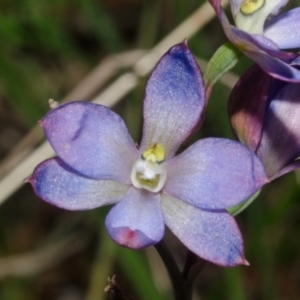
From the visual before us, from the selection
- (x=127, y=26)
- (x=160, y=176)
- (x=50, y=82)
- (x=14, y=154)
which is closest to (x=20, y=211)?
(x=50, y=82)

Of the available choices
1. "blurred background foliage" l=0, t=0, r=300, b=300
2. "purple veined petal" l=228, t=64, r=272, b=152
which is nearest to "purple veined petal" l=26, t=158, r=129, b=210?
"purple veined petal" l=228, t=64, r=272, b=152

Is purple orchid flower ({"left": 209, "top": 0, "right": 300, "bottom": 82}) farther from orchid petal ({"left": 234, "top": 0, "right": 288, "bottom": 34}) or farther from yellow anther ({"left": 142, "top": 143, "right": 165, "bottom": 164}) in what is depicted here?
yellow anther ({"left": 142, "top": 143, "right": 165, "bottom": 164})

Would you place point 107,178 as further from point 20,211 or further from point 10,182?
point 20,211

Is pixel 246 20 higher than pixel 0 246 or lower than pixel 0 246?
higher

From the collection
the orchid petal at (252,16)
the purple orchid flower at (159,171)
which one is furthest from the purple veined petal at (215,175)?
the orchid petal at (252,16)

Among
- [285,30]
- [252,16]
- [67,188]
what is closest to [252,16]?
[252,16]
